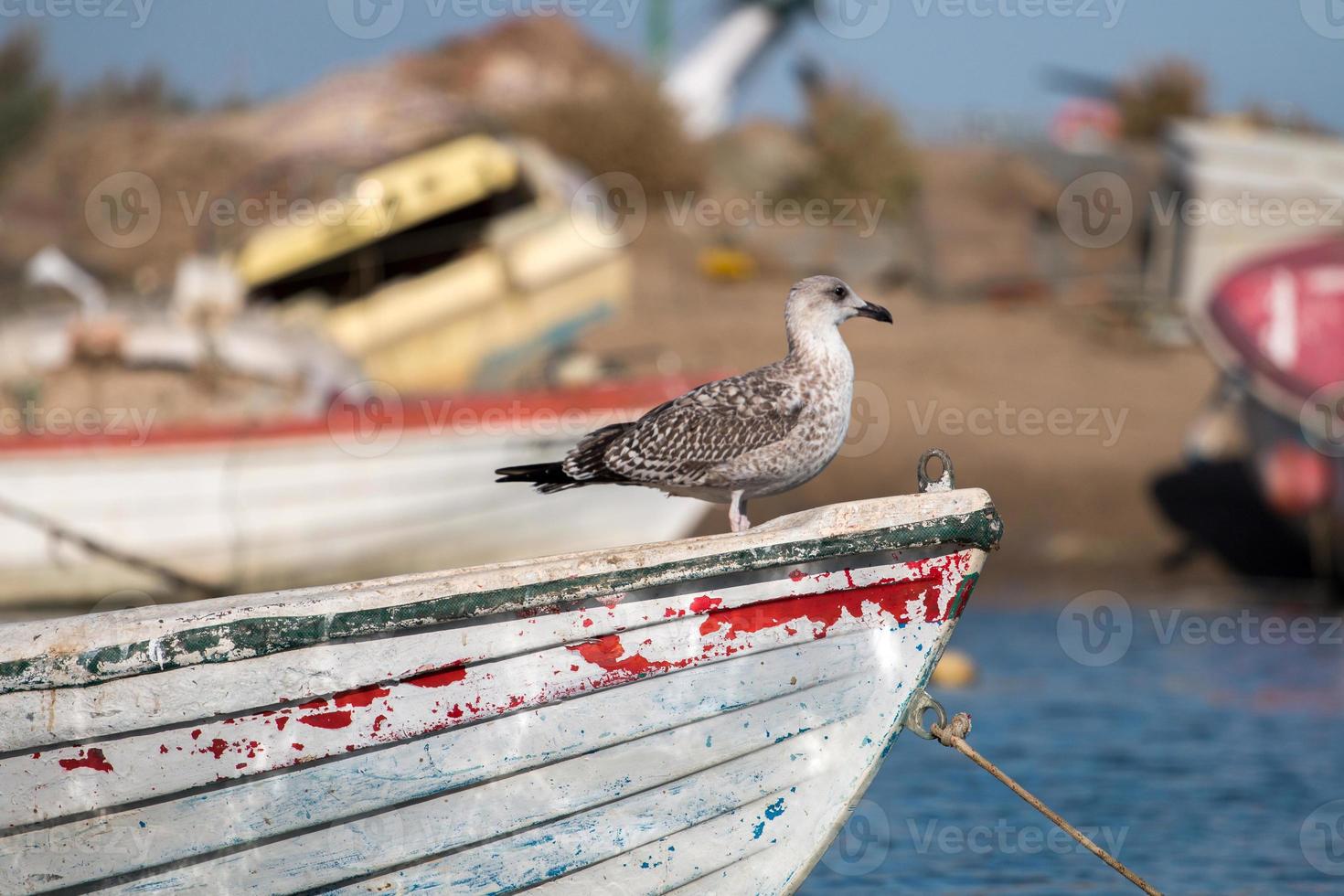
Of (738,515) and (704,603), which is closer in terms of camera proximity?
(704,603)

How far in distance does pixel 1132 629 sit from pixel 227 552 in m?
7.81

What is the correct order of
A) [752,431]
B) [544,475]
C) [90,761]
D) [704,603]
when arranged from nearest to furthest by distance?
1. [90,761]
2. [704,603]
3. [752,431]
4. [544,475]

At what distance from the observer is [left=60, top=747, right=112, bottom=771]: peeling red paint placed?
177 inches

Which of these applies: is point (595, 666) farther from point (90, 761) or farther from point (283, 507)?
point (283, 507)

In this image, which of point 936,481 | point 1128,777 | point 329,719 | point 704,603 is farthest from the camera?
point 1128,777

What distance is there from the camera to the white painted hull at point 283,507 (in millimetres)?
13375

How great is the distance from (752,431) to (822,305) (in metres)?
0.52

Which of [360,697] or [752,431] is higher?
[752,431]

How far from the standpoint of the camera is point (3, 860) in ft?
15.0

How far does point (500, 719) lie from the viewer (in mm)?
4758

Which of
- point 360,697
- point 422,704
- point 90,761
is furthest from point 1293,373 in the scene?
point 90,761

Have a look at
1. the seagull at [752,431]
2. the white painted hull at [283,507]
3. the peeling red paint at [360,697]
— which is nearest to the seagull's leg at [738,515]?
the seagull at [752,431]

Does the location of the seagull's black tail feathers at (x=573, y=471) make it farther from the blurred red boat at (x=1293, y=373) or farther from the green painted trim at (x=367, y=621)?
A: the blurred red boat at (x=1293, y=373)

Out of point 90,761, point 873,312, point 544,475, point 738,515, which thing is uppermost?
point 873,312
